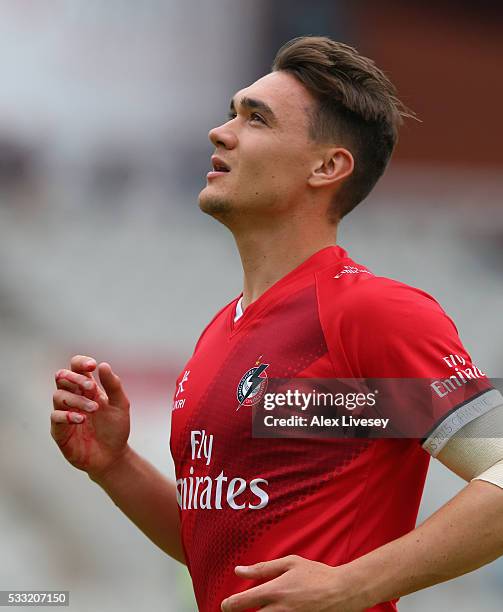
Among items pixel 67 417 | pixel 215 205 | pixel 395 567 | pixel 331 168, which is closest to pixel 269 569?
pixel 395 567

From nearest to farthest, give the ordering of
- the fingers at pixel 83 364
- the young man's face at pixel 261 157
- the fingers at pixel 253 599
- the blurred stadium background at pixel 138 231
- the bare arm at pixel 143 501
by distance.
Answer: the fingers at pixel 253 599
the fingers at pixel 83 364
the young man's face at pixel 261 157
the bare arm at pixel 143 501
the blurred stadium background at pixel 138 231

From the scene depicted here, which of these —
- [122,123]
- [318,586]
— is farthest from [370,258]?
[318,586]

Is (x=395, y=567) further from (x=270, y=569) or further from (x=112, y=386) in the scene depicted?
(x=112, y=386)

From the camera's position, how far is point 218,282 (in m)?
3.46

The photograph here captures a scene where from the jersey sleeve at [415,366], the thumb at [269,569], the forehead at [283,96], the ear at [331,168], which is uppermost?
the forehead at [283,96]

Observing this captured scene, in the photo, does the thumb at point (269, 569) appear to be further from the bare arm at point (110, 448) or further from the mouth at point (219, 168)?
the mouth at point (219, 168)

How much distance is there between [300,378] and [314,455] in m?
0.15

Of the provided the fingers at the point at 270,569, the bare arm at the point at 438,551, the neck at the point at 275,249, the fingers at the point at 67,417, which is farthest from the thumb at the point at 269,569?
the neck at the point at 275,249

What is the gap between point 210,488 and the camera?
1.99 meters

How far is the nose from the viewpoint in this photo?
2283mm

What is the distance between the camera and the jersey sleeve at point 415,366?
1.76 meters

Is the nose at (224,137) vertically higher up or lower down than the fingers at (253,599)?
higher up

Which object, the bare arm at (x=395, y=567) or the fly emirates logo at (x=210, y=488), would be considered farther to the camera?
the fly emirates logo at (x=210, y=488)

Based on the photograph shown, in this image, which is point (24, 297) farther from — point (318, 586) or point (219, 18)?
point (318, 586)
